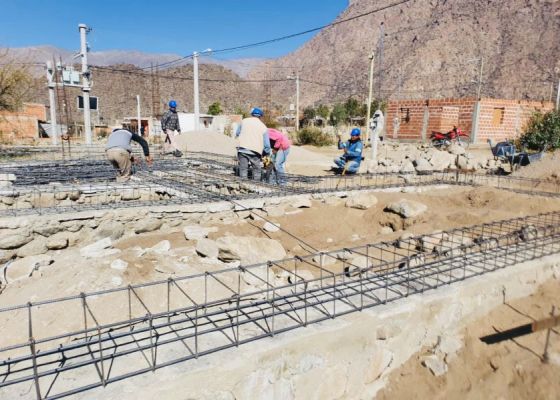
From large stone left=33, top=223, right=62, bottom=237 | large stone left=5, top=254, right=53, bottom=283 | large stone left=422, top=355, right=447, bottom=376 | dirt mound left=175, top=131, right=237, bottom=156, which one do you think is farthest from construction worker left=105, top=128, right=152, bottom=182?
dirt mound left=175, top=131, right=237, bottom=156

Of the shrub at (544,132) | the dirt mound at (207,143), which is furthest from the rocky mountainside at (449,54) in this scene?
the shrub at (544,132)

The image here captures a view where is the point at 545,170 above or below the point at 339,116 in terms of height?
below

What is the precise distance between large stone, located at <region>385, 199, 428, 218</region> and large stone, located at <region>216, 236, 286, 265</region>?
2334mm

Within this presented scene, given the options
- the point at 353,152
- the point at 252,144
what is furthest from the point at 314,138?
the point at 252,144

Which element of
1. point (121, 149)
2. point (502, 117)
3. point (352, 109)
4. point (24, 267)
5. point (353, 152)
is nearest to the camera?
point (24, 267)

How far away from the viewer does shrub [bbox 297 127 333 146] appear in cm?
2319

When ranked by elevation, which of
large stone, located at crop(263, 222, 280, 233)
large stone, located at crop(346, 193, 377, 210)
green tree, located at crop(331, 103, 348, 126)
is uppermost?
green tree, located at crop(331, 103, 348, 126)

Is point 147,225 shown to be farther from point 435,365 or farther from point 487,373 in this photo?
point 487,373

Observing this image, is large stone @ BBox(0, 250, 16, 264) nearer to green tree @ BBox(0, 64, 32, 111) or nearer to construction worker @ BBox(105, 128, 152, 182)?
construction worker @ BBox(105, 128, 152, 182)

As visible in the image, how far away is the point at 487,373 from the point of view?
281cm

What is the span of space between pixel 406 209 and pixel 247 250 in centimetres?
286

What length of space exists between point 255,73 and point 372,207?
121 m

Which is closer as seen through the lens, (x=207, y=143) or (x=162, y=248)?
(x=162, y=248)

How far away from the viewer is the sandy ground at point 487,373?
2.65 metres
